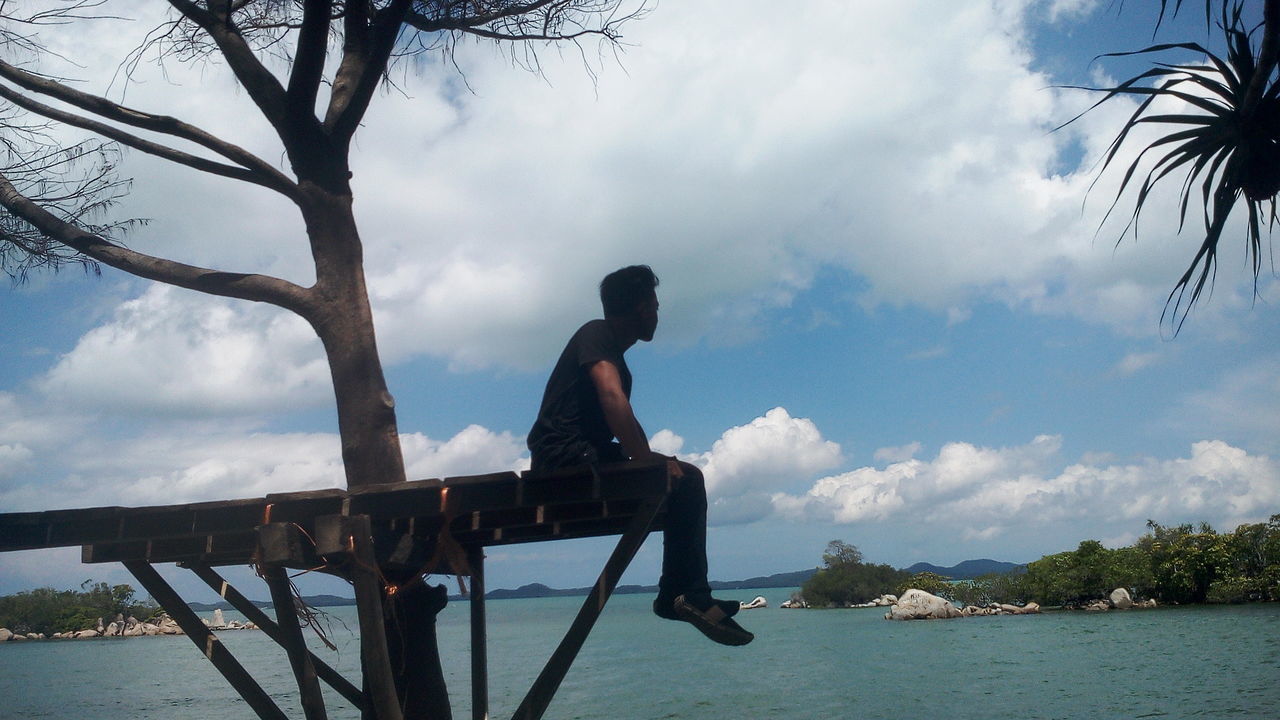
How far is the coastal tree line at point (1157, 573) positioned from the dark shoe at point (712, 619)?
51.0 m

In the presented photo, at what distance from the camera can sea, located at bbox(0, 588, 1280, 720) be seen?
24609 millimetres

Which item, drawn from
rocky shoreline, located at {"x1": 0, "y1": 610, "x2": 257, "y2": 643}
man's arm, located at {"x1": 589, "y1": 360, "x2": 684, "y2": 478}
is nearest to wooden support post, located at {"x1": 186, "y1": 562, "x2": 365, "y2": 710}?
man's arm, located at {"x1": 589, "y1": 360, "x2": 684, "y2": 478}

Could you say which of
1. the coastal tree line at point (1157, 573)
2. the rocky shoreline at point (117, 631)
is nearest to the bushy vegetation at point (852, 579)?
the coastal tree line at point (1157, 573)

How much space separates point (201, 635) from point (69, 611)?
114m

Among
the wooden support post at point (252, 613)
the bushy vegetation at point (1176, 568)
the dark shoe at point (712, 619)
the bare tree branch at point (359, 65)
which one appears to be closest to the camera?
the dark shoe at point (712, 619)

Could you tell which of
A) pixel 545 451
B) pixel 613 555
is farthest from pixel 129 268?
pixel 613 555

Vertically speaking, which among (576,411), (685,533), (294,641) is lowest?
(294,641)

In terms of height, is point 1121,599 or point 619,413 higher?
point 619,413

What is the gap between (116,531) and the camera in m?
5.17

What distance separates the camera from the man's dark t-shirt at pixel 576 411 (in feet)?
15.7

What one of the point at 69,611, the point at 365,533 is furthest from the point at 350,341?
the point at 69,611

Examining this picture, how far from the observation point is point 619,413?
454cm

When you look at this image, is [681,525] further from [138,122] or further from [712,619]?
[138,122]

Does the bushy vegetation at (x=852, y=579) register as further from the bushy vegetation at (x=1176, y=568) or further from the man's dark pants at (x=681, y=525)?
the man's dark pants at (x=681, y=525)
